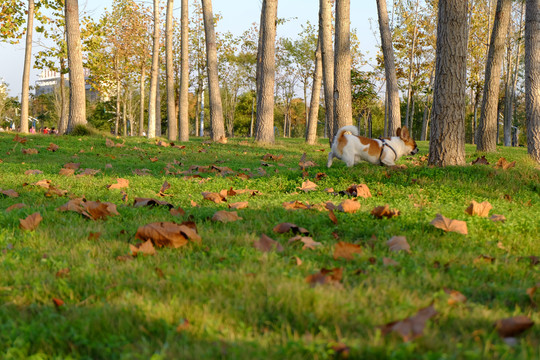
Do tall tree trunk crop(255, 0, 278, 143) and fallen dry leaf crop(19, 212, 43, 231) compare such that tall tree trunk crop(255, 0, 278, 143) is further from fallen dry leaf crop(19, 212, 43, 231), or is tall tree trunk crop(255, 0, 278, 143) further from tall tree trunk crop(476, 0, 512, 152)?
fallen dry leaf crop(19, 212, 43, 231)

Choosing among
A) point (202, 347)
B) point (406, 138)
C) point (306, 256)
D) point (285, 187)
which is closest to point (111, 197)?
point (285, 187)

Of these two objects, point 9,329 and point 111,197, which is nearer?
point 9,329

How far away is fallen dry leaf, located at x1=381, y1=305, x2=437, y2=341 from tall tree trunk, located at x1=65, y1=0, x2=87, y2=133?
13736 mm

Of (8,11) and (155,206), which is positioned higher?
(8,11)

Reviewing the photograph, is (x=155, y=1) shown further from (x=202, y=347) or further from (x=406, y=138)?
(x=202, y=347)

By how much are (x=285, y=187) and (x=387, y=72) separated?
44.0 ft

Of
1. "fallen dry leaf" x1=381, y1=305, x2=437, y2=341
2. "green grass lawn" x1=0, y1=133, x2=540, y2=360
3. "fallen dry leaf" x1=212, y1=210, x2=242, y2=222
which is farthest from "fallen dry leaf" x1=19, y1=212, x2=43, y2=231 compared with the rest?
"fallen dry leaf" x1=381, y1=305, x2=437, y2=341

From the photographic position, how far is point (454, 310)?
7.14 feet

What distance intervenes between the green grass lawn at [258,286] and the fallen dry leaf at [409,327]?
0.03m

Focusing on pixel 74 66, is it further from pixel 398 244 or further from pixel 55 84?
pixel 55 84

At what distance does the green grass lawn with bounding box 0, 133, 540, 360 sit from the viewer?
5.99 ft

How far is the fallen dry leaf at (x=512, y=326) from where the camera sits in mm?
1944

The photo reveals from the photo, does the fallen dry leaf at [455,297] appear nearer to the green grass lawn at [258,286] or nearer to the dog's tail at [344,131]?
the green grass lawn at [258,286]

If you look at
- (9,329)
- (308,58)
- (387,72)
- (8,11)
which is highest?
(308,58)
